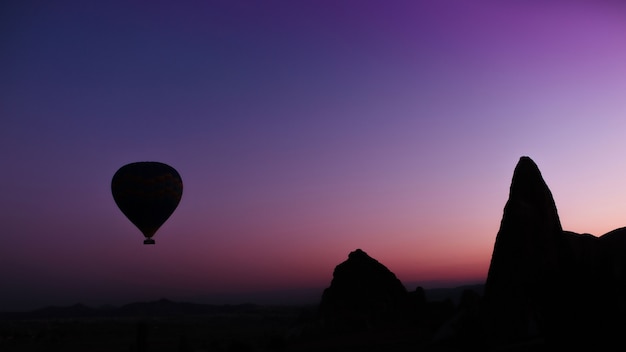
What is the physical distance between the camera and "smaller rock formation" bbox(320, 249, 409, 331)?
46.6m

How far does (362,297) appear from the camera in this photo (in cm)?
4856

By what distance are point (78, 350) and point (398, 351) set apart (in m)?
36.2

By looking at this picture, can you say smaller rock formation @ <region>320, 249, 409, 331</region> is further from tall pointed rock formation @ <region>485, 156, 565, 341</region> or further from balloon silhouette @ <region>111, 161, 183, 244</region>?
tall pointed rock formation @ <region>485, 156, 565, 341</region>

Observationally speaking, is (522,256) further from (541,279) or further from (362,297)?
(362,297)

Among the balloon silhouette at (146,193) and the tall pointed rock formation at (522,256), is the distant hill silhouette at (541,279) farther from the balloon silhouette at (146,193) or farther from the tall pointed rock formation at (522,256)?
the balloon silhouette at (146,193)

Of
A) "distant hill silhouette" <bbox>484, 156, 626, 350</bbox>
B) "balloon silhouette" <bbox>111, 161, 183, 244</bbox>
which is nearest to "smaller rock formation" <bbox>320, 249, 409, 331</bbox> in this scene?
"balloon silhouette" <bbox>111, 161, 183, 244</bbox>

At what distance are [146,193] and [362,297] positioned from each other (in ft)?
59.0

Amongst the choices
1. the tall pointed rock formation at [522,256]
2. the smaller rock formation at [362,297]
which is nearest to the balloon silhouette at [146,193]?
the smaller rock formation at [362,297]

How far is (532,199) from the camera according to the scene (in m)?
25.7

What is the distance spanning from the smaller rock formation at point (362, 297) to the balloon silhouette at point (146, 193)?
14.2m

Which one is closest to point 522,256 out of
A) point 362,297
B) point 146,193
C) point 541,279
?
point 541,279

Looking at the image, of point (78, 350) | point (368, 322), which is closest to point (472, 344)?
point (368, 322)

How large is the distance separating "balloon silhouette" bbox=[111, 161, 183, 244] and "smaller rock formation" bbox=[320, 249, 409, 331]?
558 inches

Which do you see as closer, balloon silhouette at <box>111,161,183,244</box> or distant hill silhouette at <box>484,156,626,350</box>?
distant hill silhouette at <box>484,156,626,350</box>
